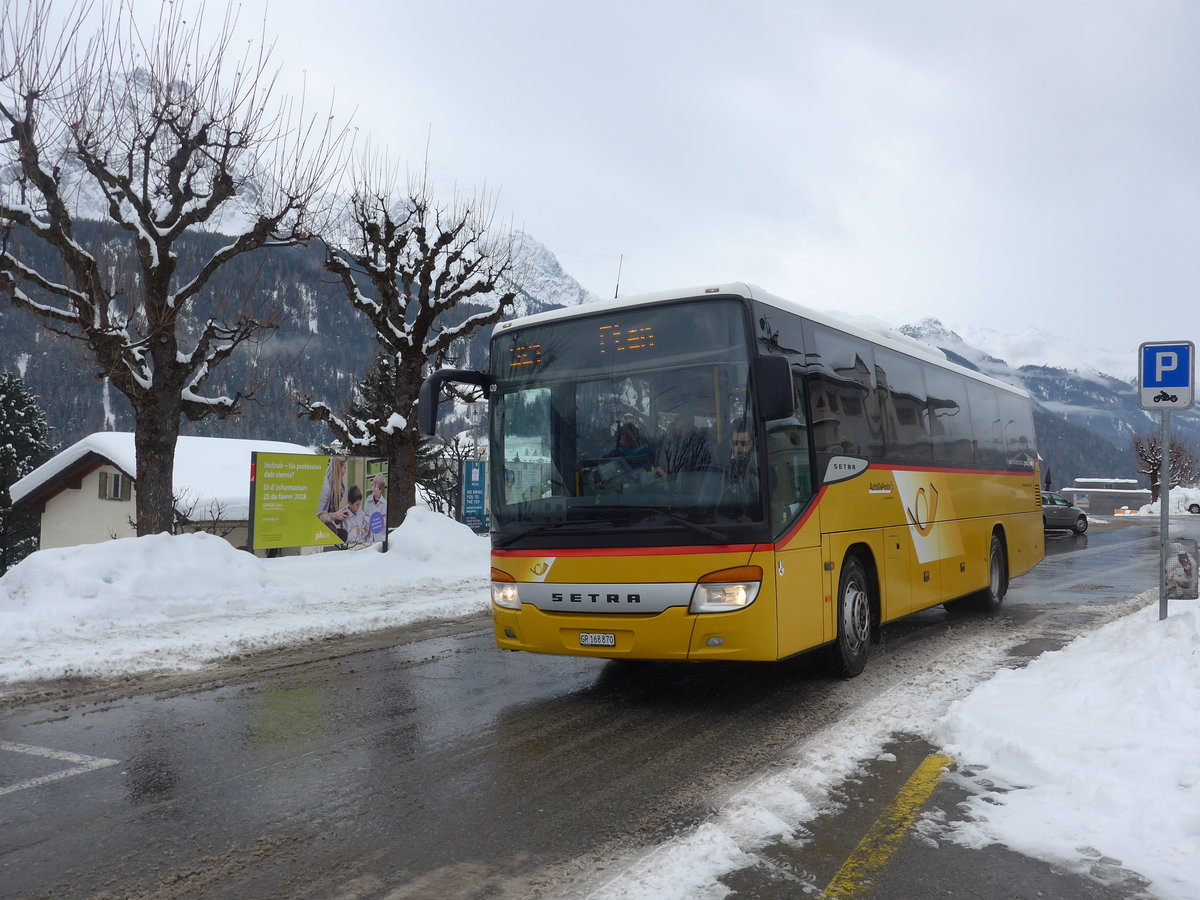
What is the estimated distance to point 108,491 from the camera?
1732 inches

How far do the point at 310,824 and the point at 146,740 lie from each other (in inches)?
86.9

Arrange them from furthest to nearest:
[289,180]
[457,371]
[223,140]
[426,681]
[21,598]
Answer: [289,180] < [223,140] < [21,598] < [426,681] < [457,371]

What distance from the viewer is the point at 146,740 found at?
587 centimetres

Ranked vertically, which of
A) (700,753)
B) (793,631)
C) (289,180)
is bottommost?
(700,753)

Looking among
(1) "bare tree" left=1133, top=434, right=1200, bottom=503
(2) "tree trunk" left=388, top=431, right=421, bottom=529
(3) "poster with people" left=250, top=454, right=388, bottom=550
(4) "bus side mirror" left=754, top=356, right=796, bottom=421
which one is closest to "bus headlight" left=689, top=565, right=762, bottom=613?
(4) "bus side mirror" left=754, top=356, right=796, bottom=421

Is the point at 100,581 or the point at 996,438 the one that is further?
the point at 996,438

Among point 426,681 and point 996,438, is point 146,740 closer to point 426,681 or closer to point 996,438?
point 426,681

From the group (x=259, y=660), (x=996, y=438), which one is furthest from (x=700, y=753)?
(x=996, y=438)

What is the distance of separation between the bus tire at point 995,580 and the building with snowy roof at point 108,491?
35509 millimetres

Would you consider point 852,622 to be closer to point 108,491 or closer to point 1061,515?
point 1061,515

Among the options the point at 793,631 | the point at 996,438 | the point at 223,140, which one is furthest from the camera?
the point at 223,140

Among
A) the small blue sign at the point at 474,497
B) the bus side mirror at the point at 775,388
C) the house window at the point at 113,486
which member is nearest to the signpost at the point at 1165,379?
the bus side mirror at the point at 775,388

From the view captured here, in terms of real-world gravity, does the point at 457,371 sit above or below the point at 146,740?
above

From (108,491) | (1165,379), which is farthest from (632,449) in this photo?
(108,491)
